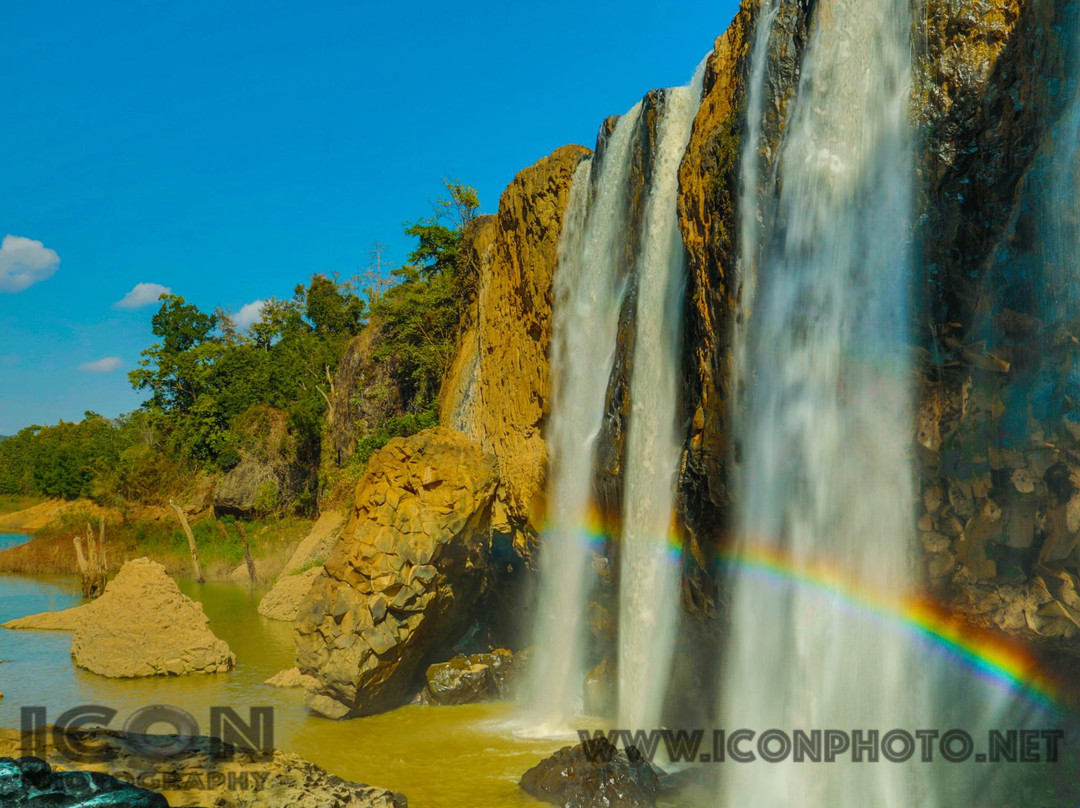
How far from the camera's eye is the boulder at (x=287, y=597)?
1035 inches

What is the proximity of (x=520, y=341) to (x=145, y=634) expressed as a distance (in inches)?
400

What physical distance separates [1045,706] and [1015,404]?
3489 millimetres

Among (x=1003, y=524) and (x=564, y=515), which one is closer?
(x=1003, y=524)

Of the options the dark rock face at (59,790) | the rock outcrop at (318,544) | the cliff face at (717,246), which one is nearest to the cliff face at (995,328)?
the cliff face at (717,246)

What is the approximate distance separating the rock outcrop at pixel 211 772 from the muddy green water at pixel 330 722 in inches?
117

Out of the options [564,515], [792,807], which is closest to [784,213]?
[792,807]

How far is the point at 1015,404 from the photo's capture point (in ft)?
28.7

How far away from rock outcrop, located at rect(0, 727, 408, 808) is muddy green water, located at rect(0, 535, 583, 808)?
117 inches

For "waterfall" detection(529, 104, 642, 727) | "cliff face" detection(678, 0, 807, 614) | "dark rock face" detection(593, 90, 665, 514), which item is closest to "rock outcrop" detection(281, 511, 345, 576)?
"waterfall" detection(529, 104, 642, 727)

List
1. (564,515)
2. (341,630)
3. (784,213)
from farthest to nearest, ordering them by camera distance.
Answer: (564,515)
(341,630)
(784,213)

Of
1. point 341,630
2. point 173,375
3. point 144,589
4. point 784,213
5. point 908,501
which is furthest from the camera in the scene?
point 173,375

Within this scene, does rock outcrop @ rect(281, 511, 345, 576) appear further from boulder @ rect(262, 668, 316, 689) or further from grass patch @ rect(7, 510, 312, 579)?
boulder @ rect(262, 668, 316, 689)

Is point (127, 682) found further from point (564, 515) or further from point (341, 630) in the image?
point (564, 515)

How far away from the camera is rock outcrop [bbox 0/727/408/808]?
7.11 meters
